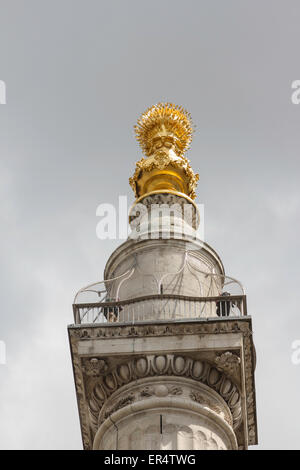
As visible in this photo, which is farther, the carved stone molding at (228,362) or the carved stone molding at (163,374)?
the carved stone molding at (228,362)

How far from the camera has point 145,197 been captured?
35.5 m

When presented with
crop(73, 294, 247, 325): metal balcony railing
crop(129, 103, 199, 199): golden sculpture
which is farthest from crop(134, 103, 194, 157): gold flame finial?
crop(73, 294, 247, 325): metal balcony railing

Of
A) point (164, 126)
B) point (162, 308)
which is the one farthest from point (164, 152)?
point (162, 308)

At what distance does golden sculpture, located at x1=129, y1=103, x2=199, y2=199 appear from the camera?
36.5 m

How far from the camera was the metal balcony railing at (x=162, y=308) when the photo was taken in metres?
29.5

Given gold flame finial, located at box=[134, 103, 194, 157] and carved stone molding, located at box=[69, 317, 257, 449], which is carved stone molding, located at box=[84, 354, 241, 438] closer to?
carved stone molding, located at box=[69, 317, 257, 449]

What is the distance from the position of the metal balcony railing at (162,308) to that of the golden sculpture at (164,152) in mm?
6654

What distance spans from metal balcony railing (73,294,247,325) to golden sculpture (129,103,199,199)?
6.65 m

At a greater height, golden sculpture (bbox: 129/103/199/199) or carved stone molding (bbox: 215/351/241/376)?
golden sculpture (bbox: 129/103/199/199)

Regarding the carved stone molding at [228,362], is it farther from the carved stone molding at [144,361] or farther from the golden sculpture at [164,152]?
the golden sculpture at [164,152]

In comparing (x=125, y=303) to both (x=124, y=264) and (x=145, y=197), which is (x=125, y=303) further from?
(x=145, y=197)

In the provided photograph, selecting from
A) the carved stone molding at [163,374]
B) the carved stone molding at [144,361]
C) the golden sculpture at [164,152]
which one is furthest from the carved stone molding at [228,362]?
the golden sculpture at [164,152]

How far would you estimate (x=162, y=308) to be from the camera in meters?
29.6

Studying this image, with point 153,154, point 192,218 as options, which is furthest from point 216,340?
point 153,154
